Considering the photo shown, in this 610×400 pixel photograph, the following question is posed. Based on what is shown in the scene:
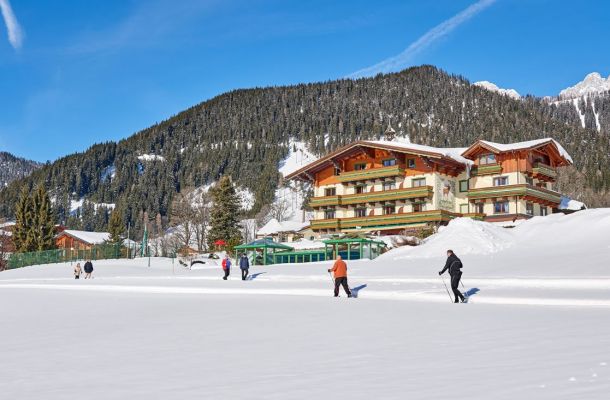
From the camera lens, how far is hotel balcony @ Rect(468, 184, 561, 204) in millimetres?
57062

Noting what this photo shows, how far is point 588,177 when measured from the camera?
142 metres

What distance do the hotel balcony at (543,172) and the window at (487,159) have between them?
3837 millimetres

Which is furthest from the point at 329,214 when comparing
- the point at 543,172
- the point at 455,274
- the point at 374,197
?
the point at 455,274

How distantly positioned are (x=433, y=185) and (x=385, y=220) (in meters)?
5.65

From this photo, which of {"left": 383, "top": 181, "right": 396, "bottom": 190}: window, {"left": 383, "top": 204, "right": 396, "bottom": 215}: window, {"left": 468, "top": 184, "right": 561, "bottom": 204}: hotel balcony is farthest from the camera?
{"left": 383, "top": 181, "right": 396, "bottom": 190}: window

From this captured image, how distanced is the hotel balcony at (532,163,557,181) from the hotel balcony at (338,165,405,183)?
41.3 feet

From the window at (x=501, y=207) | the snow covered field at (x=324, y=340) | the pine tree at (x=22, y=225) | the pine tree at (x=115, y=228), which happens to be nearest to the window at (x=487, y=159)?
the window at (x=501, y=207)

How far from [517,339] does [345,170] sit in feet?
182

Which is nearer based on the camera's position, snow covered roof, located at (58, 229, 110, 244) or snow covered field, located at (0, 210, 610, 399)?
snow covered field, located at (0, 210, 610, 399)

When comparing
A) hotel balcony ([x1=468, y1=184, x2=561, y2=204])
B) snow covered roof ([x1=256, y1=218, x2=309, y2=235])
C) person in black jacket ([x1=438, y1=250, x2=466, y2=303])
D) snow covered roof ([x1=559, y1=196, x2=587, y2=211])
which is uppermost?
hotel balcony ([x1=468, y1=184, x2=561, y2=204])

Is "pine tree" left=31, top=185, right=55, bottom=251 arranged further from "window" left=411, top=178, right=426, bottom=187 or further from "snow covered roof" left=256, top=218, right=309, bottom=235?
"window" left=411, top=178, right=426, bottom=187

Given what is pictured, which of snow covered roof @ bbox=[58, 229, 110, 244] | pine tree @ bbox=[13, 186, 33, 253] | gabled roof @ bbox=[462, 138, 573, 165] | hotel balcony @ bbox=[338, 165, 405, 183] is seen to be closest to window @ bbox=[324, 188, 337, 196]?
hotel balcony @ bbox=[338, 165, 405, 183]

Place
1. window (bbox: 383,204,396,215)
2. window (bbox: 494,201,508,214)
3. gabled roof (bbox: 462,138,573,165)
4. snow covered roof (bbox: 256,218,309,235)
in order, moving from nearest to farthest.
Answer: gabled roof (bbox: 462,138,573,165) < window (bbox: 494,201,508,214) < window (bbox: 383,204,396,215) < snow covered roof (bbox: 256,218,309,235)

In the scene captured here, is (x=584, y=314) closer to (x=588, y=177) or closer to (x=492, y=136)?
(x=588, y=177)
